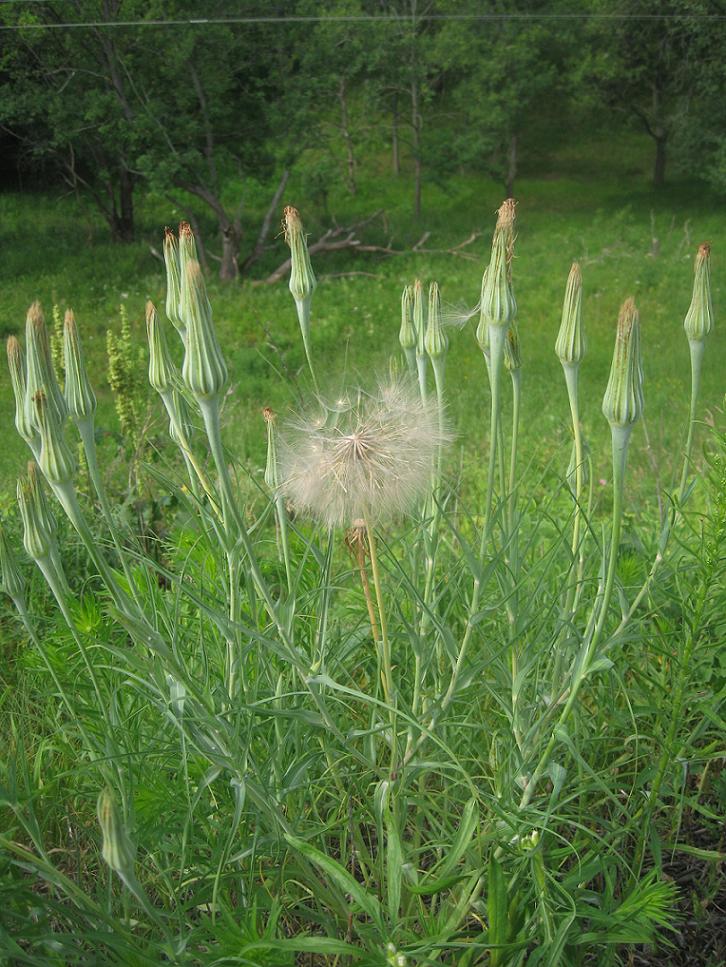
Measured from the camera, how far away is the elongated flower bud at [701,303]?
1.50m

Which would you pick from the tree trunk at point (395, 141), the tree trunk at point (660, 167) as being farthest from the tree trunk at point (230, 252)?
the tree trunk at point (660, 167)

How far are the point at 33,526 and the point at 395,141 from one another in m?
21.2

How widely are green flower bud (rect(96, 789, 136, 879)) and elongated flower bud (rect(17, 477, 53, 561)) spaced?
16.2 inches

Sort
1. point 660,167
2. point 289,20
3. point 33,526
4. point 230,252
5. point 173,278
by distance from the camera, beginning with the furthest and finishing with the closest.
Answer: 1. point 660,167
2. point 230,252
3. point 289,20
4. point 173,278
5. point 33,526

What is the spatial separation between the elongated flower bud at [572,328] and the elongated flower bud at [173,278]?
0.62 metres

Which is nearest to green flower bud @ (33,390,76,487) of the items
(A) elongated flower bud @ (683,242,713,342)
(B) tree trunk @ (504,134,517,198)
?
(A) elongated flower bud @ (683,242,713,342)

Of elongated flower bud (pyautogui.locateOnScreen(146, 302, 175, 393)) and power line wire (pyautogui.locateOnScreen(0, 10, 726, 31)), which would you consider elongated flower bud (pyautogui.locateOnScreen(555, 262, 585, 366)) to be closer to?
elongated flower bud (pyautogui.locateOnScreen(146, 302, 175, 393))

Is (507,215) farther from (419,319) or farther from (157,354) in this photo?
(157,354)

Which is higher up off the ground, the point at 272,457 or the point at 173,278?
the point at 173,278

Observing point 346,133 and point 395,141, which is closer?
point 346,133

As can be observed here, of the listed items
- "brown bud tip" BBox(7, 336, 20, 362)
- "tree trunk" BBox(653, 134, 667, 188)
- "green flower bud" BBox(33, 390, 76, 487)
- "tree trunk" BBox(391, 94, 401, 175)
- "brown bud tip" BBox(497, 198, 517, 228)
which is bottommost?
"tree trunk" BBox(653, 134, 667, 188)

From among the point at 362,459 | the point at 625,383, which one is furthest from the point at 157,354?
the point at 625,383

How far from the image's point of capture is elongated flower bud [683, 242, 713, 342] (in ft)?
4.91

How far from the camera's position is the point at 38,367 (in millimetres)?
1197
